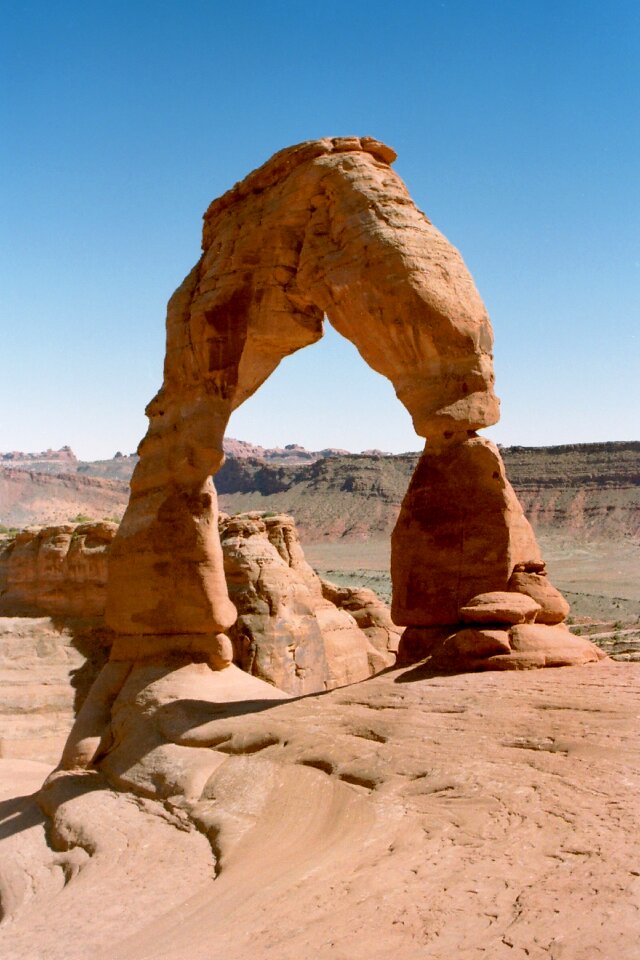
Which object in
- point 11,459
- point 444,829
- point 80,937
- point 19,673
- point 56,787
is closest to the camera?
point 444,829

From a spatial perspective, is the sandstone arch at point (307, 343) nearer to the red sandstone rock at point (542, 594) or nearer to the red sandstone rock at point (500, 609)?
the red sandstone rock at point (542, 594)

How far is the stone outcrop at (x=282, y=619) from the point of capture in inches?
598

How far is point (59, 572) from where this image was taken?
64.2 feet

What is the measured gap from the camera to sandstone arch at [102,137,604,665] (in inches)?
356

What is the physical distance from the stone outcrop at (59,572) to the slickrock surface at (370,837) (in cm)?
1045

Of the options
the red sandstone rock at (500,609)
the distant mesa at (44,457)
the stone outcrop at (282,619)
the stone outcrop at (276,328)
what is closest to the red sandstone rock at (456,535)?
the stone outcrop at (276,328)

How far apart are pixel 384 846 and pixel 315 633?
11.3 m

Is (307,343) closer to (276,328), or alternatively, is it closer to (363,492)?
(276,328)

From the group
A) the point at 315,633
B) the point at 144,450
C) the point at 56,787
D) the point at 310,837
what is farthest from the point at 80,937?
the point at 315,633

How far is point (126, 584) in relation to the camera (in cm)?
1103

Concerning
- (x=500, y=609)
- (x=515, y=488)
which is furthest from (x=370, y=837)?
(x=515, y=488)

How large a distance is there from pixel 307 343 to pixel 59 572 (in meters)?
10.3

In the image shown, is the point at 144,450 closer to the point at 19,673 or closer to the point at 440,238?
the point at 440,238

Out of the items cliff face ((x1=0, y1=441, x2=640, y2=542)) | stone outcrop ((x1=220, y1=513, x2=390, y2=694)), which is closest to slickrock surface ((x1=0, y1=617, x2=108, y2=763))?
stone outcrop ((x1=220, y1=513, x2=390, y2=694))
